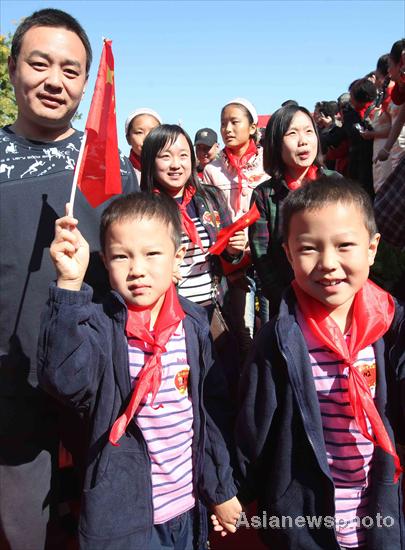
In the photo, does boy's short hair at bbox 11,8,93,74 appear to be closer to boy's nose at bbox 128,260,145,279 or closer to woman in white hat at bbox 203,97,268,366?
boy's nose at bbox 128,260,145,279

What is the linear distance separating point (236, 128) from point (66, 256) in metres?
3.34

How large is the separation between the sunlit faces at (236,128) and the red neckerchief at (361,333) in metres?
3.05

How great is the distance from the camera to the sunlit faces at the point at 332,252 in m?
1.61

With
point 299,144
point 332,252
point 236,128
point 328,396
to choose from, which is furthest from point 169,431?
point 236,128

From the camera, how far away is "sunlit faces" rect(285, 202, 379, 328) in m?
1.61

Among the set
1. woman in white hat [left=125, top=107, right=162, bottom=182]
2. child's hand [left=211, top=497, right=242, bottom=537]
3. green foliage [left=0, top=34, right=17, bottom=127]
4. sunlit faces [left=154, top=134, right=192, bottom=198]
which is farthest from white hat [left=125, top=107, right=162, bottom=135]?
green foliage [left=0, top=34, right=17, bottom=127]

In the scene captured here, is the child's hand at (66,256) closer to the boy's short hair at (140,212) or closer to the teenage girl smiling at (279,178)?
the boy's short hair at (140,212)

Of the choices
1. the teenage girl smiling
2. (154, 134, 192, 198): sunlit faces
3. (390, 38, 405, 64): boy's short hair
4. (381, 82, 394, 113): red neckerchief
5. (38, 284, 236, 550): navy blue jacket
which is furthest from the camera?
(381, 82, 394, 113): red neckerchief

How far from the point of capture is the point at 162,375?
5.69 feet

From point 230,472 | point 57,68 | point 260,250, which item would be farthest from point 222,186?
point 230,472

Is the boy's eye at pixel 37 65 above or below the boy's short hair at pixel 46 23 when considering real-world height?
below

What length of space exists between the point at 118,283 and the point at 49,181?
47 centimetres

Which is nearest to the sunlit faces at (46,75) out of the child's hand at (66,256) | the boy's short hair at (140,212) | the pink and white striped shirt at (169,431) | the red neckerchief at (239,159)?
the boy's short hair at (140,212)

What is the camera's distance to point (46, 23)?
6.05ft
